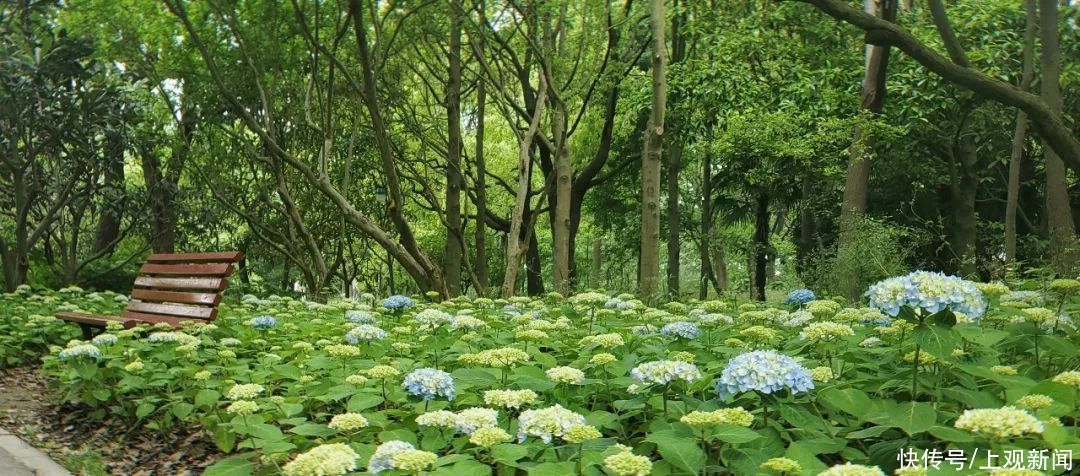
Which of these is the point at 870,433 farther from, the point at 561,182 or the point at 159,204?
the point at 159,204

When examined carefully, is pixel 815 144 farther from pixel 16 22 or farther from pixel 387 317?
pixel 16 22

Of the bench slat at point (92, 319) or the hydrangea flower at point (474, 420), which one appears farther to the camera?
the bench slat at point (92, 319)

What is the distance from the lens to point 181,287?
7.84m

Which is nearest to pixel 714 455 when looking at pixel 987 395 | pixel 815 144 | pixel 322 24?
pixel 987 395

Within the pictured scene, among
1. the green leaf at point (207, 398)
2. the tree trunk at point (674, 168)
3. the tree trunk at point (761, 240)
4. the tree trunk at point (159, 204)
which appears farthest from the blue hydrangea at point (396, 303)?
the tree trunk at point (761, 240)

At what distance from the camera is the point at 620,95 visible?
55.1 ft

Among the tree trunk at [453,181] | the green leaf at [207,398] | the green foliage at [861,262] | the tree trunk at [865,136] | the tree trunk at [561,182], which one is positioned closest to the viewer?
the green leaf at [207,398]

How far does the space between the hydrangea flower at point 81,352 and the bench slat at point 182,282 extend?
7.04 feet

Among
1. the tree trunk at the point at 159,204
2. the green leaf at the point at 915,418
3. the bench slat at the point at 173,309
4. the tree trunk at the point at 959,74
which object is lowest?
the bench slat at the point at 173,309

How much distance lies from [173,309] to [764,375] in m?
6.59

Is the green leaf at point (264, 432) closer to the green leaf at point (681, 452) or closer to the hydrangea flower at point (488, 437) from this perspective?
the hydrangea flower at point (488, 437)

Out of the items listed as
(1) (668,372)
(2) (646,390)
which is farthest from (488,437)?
(2) (646,390)

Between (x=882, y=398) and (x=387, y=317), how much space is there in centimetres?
451

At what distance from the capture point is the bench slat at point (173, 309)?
7.04 metres
